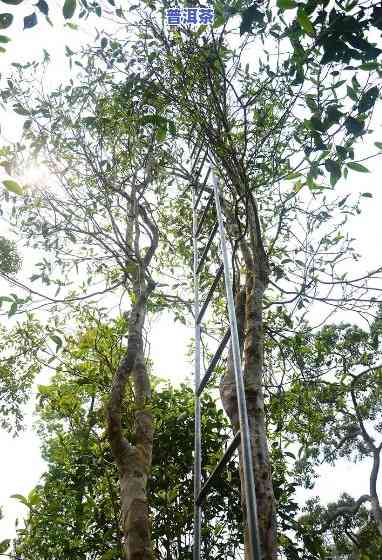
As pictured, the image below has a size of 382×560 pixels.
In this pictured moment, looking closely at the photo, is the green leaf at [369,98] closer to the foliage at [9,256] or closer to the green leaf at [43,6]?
the green leaf at [43,6]

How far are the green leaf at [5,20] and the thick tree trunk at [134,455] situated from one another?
2.05 m

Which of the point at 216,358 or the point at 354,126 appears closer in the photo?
the point at 354,126

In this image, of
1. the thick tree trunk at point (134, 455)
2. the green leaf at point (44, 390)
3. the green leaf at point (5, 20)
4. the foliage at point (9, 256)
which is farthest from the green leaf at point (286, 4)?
the foliage at point (9, 256)

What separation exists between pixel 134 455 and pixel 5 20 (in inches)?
91.8

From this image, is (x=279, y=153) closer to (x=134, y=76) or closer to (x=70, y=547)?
(x=134, y=76)

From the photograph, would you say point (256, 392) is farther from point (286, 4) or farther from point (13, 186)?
point (286, 4)

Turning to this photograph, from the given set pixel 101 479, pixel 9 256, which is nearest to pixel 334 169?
pixel 101 479

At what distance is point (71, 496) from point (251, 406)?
8.64ft

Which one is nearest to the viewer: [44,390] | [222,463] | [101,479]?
[222,463]

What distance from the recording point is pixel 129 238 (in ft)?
14.7

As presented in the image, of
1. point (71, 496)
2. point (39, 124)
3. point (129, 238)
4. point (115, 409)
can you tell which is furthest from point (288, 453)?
point (39, 124)

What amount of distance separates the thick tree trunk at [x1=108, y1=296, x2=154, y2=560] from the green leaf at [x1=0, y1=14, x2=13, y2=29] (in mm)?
2050

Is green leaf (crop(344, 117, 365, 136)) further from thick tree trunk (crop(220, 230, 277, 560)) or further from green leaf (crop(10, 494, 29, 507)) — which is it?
green leaf (crop(10, 494, 29, 507))

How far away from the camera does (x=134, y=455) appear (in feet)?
8.56
